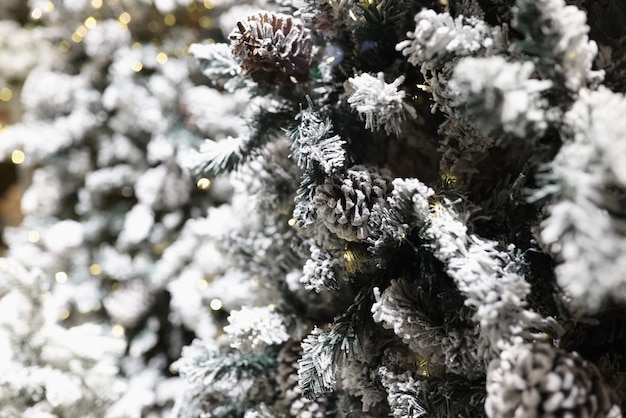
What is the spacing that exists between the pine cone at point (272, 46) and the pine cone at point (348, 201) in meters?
0.13

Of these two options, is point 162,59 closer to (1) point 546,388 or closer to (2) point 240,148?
(2) point 240,148

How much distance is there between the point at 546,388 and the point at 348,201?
0.23 meters

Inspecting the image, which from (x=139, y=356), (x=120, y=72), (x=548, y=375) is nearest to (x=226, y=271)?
(x=139, y=356)

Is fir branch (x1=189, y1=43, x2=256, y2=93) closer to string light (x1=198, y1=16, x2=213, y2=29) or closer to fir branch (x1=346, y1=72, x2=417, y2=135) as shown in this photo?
fir branch (x1=346, y1=72, x2=417, y2=135)

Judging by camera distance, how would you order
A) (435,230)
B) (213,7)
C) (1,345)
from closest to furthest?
(435,230) < (1,345) < (213,7)

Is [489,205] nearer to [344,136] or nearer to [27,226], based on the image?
[344,136]

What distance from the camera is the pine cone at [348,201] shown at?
0.50m

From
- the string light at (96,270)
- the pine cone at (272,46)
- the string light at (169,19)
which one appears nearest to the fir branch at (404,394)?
the pine cone at (272,46)

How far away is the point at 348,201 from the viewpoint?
1.66 feet

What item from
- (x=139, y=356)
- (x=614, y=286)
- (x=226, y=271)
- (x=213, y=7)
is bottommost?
(x=139, y=356)

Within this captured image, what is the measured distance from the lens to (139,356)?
92 centimetres

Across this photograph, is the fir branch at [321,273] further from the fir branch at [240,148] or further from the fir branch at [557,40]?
the fir branch at [557,40]

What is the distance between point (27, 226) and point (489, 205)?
85 centimetres

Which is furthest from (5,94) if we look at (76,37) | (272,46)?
(272,46)
